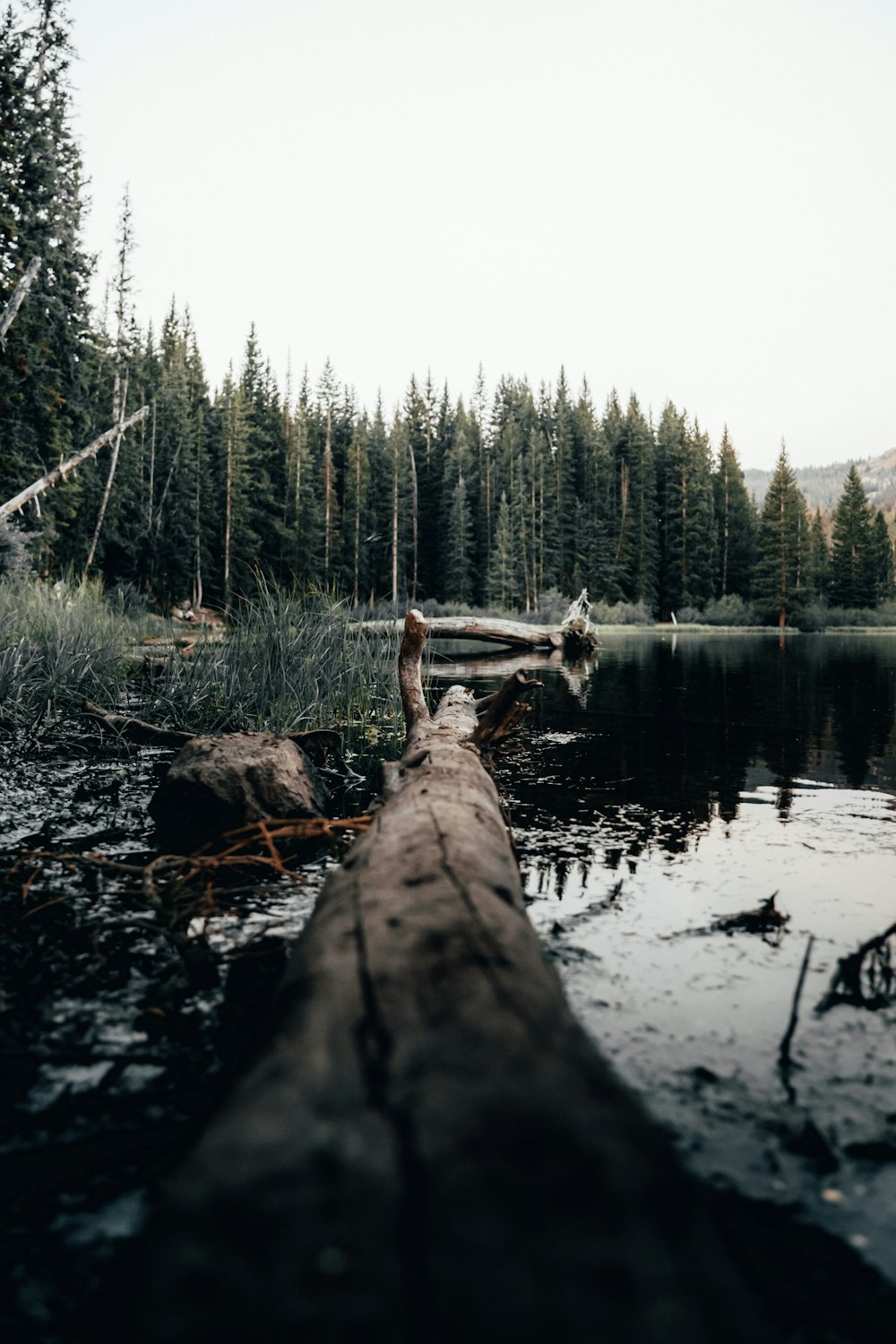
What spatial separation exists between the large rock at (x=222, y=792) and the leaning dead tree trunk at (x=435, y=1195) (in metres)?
2.93

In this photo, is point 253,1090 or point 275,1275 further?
point 253,1090

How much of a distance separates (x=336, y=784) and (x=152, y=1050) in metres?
3.68

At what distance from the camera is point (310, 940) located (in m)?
1.82

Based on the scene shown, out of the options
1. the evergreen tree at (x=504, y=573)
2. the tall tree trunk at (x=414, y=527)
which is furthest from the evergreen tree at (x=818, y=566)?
the tall tree trunk at (x=414, y=527)

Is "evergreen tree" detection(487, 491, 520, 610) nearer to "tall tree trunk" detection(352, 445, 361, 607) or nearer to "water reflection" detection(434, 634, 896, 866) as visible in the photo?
"tall tree trunk" detection(352, 445, 361, 607)

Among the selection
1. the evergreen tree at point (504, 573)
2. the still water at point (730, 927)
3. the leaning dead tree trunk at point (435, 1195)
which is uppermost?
the evergreen tree at point (504, 573)

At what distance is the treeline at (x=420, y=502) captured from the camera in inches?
1501

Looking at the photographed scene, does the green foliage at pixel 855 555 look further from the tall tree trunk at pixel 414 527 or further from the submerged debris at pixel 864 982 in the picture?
the submerged debris at pixel 864 982

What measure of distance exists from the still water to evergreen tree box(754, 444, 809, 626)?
44.0 meters

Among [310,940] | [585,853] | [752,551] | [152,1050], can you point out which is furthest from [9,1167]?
[752,551]

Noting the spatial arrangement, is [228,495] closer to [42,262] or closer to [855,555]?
[42,262]

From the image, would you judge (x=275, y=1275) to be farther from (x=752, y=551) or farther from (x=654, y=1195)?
(x=752, y=551)

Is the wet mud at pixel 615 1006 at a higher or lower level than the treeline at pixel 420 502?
lower

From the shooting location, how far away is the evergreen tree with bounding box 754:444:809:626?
4922cm
